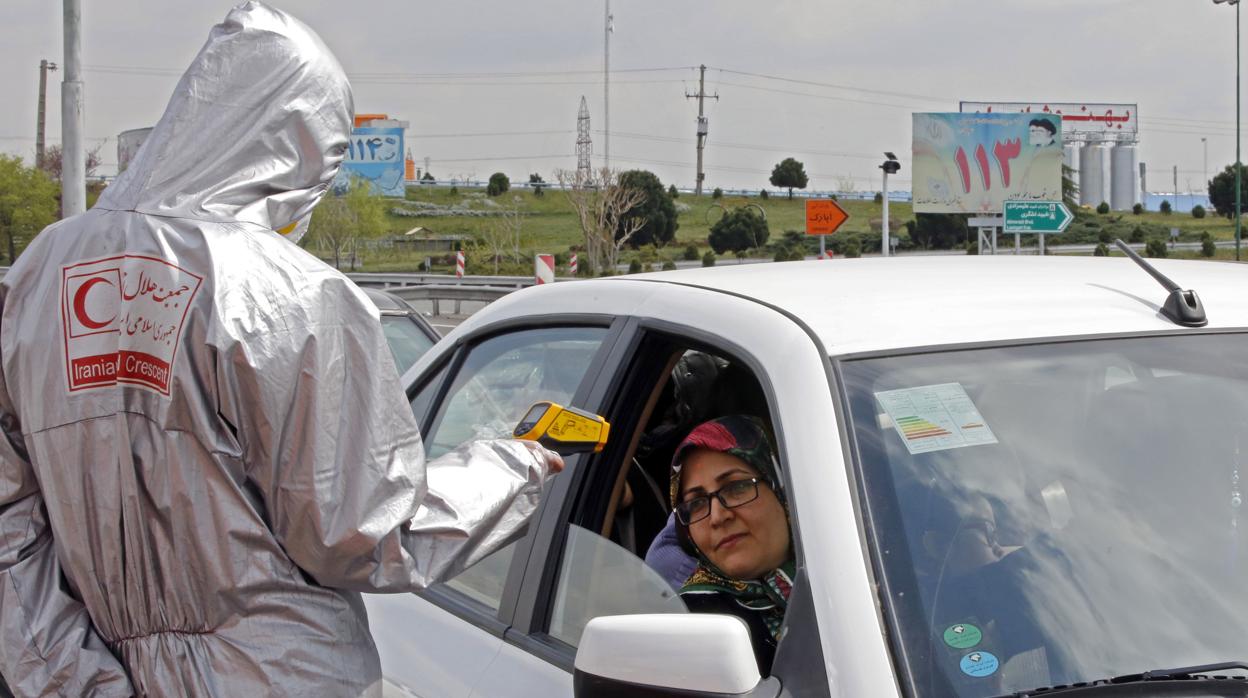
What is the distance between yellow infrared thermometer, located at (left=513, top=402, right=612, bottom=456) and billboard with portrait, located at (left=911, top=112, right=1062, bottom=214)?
37.4 m

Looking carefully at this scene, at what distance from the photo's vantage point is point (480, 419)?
309cm

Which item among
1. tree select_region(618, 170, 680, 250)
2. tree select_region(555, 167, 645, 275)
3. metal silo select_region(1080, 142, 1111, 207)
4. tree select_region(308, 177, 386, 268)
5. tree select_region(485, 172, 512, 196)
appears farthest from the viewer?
tree select_region(485, 172, 512, 196)

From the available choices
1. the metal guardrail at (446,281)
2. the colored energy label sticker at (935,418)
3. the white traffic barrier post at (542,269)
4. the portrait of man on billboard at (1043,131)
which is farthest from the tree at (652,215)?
the colored energy label sticker at (935,418)

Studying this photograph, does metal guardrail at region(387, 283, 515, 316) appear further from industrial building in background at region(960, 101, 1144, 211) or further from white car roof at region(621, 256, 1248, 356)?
industrial building in background at region(960, 101, 1144, 211)

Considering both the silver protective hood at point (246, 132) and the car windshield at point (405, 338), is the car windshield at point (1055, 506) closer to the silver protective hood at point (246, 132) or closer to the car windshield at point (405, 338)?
the silver protective hood at point (246, 132)

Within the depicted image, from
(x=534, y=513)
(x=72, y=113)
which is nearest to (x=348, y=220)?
(x=72, y=113)

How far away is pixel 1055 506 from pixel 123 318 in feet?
4.47

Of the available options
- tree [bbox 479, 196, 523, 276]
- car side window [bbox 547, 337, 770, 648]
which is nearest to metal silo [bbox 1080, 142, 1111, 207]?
tree [bbox 479, 196, 523, 276]

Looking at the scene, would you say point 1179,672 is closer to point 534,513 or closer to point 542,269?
point 534,513

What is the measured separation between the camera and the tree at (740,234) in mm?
57125

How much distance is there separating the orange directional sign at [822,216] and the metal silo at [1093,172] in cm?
6593

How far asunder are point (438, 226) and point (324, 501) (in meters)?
86.4

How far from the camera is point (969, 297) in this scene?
2.23m

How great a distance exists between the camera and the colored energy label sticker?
6.32 feet
